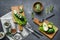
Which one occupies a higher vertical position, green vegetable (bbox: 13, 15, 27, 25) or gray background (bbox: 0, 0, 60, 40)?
gray background (bbox: 0, 0, 60, 40)

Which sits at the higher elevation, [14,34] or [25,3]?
[25,3]

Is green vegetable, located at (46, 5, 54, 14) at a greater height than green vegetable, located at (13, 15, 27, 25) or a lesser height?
greater

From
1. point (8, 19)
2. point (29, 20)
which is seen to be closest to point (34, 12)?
point (29, 20)

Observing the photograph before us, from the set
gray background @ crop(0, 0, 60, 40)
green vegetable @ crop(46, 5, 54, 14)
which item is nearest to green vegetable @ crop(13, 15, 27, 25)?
gray background @ crop(0, 0, 60, 40)

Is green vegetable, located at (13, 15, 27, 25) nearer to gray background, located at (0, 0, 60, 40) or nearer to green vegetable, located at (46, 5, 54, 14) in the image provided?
gray background, located at (0, 0, 60, 40)

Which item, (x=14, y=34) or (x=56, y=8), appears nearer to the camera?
(x=14, y=34)

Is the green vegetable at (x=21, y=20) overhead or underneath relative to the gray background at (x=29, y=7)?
underneath

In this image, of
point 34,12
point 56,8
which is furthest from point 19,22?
point 56,8

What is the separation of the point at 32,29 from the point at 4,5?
0.28m

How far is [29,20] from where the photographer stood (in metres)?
1.79

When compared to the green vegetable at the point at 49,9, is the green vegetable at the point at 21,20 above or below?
below

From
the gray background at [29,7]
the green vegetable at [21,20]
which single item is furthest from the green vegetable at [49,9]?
the green vegetable at [21,20]

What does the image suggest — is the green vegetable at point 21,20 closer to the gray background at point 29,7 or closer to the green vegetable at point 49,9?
the gray background at point 29,7

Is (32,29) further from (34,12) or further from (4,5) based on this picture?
(4,5)
